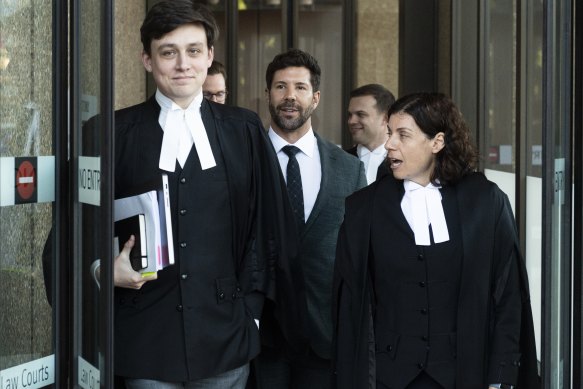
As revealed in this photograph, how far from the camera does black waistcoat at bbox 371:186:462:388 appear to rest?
133 inches

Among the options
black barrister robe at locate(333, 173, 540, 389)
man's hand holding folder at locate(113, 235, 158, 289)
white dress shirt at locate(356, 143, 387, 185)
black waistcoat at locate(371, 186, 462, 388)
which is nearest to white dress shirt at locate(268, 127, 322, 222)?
black barrister robe at locate(333, 173, 540, 389)

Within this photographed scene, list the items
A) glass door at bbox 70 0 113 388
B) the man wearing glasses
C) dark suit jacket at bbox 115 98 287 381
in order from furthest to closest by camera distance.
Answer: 1. the man wearing glasses
2. dark suit jacket at bbox 115 98 287 381
3. glass door at bbox 70 0 113 388

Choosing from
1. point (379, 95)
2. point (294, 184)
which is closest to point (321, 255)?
point (294, 184)

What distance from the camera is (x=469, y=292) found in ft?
11.2

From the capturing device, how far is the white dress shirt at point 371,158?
6062 millimetres

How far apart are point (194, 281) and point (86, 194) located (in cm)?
43

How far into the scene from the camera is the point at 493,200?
3535mm

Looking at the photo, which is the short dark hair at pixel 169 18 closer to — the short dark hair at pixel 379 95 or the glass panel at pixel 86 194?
the glass panel at pixel 86 194

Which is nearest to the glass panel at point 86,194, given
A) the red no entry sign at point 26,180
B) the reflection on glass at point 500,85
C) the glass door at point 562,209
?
the red no entry sign at point 26,180

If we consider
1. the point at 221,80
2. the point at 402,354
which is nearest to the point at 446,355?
the point at 402,354

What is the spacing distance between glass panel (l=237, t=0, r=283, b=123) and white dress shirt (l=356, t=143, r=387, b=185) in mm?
2680

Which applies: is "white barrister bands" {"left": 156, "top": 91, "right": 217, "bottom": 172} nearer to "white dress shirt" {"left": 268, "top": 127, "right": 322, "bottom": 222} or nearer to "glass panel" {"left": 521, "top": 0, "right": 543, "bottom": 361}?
"white dress shirt" {"left": 268, "top": 127, "right": 322, "bottom": 222}

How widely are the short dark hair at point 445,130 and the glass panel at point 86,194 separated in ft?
3.54

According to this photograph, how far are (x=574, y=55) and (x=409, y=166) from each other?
29.4 inches
